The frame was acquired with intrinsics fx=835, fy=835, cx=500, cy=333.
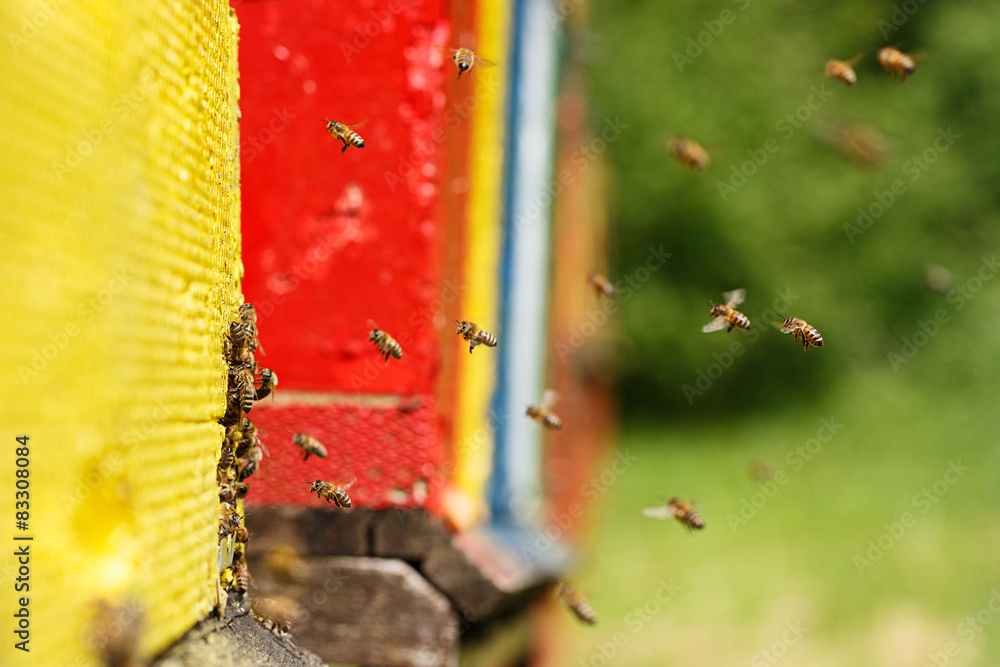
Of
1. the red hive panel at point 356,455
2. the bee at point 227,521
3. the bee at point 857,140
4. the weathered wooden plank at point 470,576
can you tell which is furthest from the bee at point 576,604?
the bee at point 857,140

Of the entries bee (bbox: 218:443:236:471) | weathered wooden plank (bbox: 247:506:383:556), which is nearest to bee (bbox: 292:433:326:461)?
weathered wooden plank (bbox: 247:506:383:556)

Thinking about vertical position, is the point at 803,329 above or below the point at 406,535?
above

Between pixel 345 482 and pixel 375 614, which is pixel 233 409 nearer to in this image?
pixel 345 482

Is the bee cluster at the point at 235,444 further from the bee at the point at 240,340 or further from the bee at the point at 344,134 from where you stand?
the bee at the point at 344,134

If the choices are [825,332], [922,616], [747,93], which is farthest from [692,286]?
[922,616]

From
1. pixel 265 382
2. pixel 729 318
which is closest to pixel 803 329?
pixel 729 318

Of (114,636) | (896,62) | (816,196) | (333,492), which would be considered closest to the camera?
(114,636)
